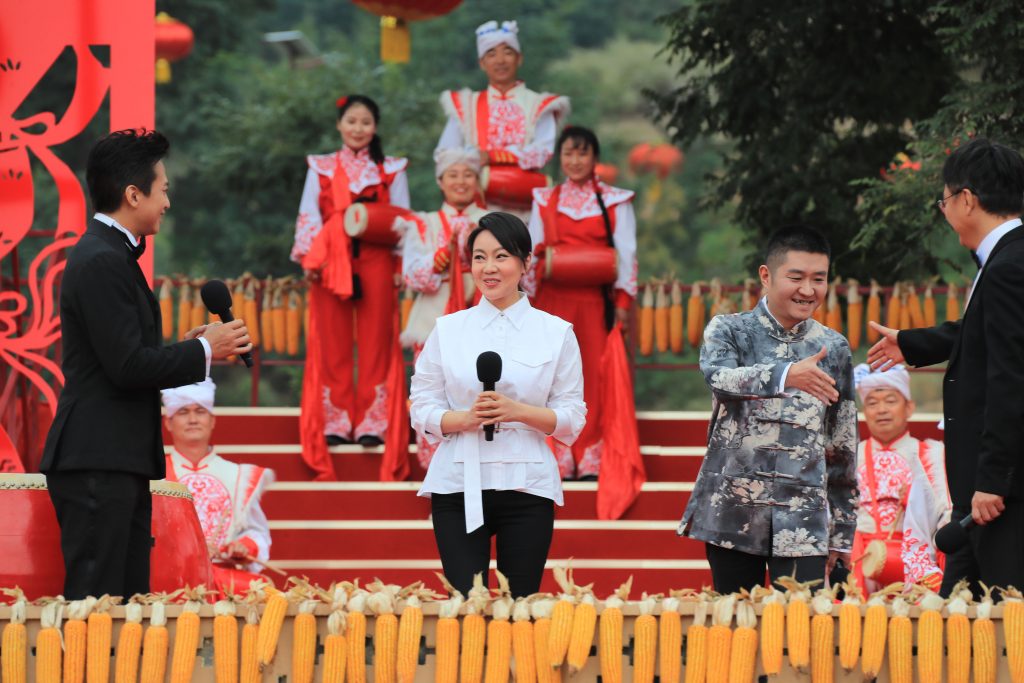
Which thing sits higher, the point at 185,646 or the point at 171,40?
the point at 171,40

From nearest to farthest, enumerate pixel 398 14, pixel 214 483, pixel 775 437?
pixel 775 437, pixel 214 483, pixel 398 14

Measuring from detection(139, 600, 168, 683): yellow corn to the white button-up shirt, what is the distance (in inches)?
33.6

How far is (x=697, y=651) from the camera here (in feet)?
11.9

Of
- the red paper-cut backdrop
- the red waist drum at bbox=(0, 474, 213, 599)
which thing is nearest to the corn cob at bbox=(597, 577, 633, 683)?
the red waist drum at bbox=(0, 474, 213, 599)

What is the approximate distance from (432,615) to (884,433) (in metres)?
3.69

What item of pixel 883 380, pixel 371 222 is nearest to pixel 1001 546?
pixel 883 380

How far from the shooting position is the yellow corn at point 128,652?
3650 mm

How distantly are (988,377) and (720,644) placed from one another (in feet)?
3.39

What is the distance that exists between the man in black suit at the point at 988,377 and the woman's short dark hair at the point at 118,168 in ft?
6.82

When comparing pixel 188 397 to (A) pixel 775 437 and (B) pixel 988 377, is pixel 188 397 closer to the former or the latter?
(A) pixel 775 437

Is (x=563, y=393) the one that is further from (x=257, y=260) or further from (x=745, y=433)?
(x=257, y=260)

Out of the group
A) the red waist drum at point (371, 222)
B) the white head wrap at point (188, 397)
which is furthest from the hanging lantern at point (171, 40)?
the white head wrap at point (188, 397)

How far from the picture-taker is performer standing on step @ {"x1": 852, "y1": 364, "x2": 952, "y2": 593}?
6.40 m

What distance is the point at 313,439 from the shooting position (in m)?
7.99
